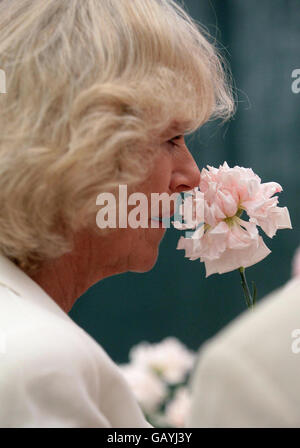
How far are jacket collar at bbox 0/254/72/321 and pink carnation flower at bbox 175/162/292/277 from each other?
274mm

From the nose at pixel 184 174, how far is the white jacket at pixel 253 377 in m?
0.54

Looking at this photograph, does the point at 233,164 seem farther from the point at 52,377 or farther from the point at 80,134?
the point at 52,377

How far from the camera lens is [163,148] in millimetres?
977

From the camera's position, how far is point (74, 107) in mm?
840

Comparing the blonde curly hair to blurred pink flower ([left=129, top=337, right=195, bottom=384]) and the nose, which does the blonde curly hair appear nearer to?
the nose

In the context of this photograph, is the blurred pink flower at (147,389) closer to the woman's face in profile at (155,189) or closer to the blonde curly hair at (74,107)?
the woman's face in profile at (155,189)

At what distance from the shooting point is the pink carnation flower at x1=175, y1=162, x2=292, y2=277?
102 cm

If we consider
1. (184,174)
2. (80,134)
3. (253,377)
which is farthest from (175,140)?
(253,377)

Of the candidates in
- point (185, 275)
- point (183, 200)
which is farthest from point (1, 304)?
point (185, 275)

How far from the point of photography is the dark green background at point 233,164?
10.4 feet

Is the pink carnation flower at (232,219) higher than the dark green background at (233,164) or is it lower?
higher

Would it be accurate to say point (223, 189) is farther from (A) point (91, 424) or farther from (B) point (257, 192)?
(A) point (91, 424)

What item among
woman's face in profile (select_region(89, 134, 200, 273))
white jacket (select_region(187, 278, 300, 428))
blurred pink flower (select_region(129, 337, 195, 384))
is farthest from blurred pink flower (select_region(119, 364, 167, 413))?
white jacket (select_region(187, 278, 300, 428))

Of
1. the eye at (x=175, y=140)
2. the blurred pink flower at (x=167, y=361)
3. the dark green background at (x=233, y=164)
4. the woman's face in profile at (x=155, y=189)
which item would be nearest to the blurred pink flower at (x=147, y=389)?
the blurred pink flower at (x=167, y=361)
